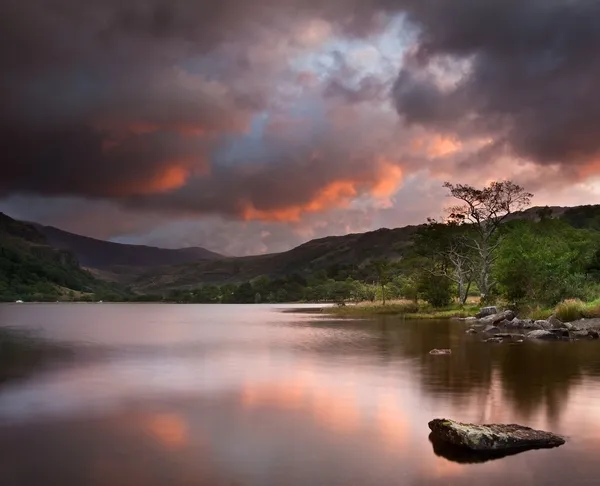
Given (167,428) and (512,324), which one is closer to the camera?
(167,428)

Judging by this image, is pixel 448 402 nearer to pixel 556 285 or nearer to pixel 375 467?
pixel 375 467

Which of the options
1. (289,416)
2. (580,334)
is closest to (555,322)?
(580,334)

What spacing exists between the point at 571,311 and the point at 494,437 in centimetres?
4158

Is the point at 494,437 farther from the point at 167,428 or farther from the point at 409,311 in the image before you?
the point at 409,311

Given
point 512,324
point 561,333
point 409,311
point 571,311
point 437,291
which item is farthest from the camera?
point 409,311

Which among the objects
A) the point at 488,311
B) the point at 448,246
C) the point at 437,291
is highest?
the point at 448,246

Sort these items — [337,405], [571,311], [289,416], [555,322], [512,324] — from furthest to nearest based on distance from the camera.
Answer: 1. [512,324]
2. [571,311]
3. [555,322]
4. [337,405]
5. [289,416]

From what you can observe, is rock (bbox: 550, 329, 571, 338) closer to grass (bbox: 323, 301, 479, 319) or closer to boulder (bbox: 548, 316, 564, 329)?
boulder (bbox: 548, 316, 564, 329)

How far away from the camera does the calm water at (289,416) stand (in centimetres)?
1185

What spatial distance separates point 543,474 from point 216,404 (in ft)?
37.7

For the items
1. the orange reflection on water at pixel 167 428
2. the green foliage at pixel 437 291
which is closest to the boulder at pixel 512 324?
the green foliage at pixel 437 291

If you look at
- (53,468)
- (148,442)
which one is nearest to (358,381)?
(148,442)

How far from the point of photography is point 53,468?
40.6ft

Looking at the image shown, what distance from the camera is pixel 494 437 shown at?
13.2 metres
